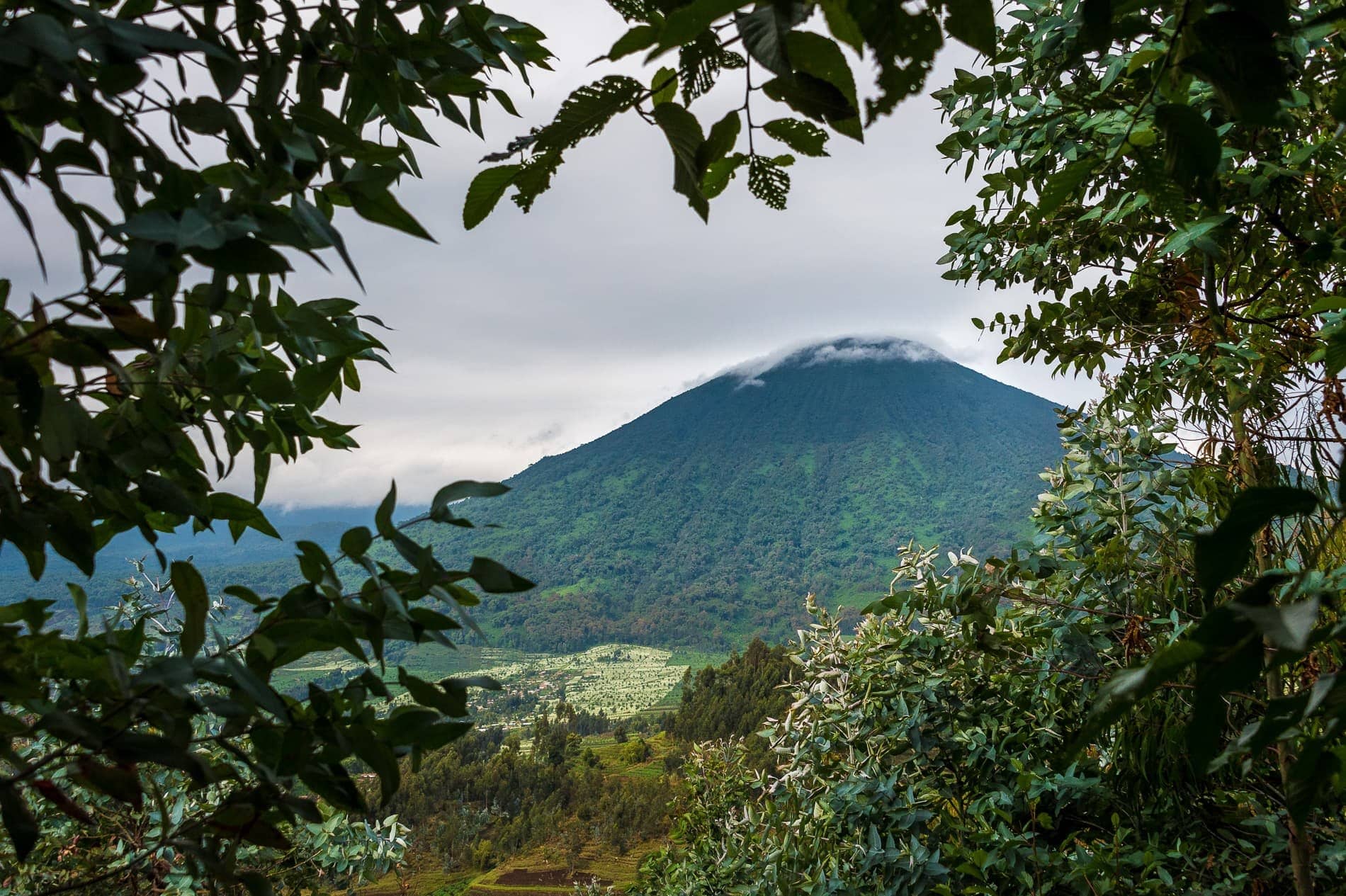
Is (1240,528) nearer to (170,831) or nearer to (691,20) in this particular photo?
(691,20)

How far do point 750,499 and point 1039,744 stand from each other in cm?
6765

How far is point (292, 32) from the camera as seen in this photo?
30.4 inches

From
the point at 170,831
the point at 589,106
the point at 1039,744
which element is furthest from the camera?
the point at 1039,744

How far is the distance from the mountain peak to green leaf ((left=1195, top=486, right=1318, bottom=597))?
3181 inches

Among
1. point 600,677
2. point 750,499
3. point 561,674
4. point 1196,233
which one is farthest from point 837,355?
point 1196,233

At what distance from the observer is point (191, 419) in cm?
85

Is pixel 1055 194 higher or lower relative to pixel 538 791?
higher

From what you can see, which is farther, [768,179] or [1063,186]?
[1063,186]

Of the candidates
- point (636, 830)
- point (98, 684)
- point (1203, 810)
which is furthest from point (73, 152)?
point (636, 830)

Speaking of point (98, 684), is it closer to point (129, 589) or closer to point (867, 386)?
point (129, 589)

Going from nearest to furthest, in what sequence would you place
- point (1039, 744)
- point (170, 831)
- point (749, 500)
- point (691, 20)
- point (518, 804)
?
point (691, 20) → point (170, 831) → point (1039, 744) → point (518, 804) → point (749, 500)

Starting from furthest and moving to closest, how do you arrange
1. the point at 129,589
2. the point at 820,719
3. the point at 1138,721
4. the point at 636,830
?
1. the point at 636,830
2. the point at 129,589
3. the point at 820,719
4. the point at 1138,721

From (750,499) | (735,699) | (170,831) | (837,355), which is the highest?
(837,355)

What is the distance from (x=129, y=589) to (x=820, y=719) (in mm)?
3363
